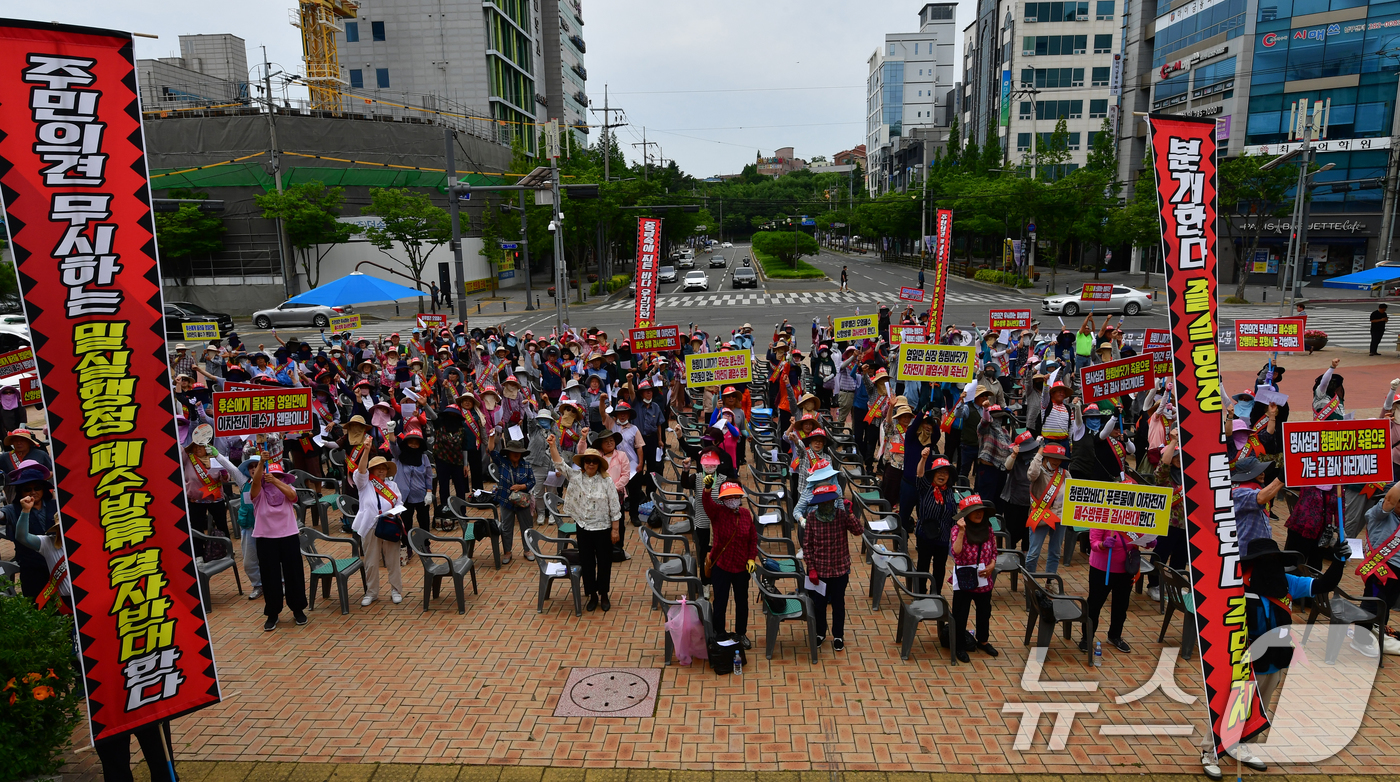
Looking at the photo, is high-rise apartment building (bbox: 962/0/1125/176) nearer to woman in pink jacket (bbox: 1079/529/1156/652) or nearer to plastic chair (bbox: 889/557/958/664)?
woman in pink jacket (bbox: 1079/529/1156/652)

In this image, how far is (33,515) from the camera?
283 inches

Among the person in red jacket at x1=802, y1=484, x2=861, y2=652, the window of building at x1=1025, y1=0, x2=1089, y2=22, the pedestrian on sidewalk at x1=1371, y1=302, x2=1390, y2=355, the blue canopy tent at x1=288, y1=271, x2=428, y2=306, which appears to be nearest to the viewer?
the person in red jacket at x1=802, y1=484, x2=861, y2=652

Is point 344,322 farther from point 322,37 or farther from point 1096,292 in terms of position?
point 322,37

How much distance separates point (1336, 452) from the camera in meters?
7.39

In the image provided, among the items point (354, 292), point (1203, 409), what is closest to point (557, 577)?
point (1203, 409)

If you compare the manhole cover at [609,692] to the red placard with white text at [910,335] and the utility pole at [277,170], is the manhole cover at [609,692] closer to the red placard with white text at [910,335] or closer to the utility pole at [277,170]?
the red placard with white text at [910,335]

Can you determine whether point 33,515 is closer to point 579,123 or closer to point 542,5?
point 542,5

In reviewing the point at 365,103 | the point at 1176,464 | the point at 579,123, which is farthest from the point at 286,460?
the point at 579,123

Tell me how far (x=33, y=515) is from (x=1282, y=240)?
196 feet

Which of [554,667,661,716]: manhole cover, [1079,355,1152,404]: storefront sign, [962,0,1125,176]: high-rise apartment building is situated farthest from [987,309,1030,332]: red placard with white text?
[962,0,1125,176]: high-rise apartment building

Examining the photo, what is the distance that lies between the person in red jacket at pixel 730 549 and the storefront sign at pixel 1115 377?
6.02m

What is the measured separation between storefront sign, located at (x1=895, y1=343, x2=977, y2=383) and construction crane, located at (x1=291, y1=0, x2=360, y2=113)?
2365 inches

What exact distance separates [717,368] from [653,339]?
9.23ft

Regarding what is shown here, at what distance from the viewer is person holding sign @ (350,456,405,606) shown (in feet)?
27.8
